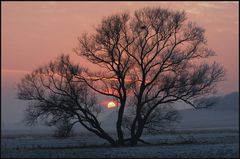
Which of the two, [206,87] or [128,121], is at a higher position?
[206,87]

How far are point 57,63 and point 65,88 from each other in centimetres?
227

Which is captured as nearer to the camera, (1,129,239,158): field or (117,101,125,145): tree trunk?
(1,129,239,158): field

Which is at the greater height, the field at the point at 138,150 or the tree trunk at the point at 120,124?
the tree trunk at the point at 120,124

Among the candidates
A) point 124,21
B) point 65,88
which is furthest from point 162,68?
point 65,88

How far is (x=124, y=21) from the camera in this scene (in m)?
43.4

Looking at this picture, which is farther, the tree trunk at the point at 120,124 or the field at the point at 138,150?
the tree trunk at the point at 120,124

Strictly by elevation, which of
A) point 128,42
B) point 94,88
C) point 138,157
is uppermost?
point 128,42

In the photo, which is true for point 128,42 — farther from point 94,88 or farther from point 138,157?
point 138,157

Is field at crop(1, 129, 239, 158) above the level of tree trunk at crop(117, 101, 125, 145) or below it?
below

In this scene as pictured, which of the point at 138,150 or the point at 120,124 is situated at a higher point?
the point at 120,124

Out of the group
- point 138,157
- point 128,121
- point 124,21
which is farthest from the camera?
point 128,121

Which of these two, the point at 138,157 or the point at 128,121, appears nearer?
the point at 138,157

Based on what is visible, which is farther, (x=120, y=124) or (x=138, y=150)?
(x=120, y=124)

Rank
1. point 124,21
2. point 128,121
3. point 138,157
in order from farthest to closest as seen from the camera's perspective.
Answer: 1. point 128,121
2. point 124,21
3. point 138,157
